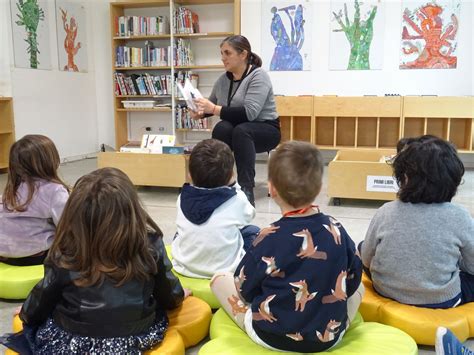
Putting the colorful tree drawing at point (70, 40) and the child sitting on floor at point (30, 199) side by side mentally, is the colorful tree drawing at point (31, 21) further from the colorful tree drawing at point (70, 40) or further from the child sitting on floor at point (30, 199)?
the child sitting on floor at point (30, 199)

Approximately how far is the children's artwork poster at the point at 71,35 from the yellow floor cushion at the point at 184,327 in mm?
4795

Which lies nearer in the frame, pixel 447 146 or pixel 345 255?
pixel 345 255

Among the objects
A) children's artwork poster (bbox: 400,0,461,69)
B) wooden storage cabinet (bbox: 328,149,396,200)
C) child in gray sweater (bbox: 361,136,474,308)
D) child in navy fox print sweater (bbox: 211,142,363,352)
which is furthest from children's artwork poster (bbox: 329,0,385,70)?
child in navy fox print sweater (bbox: 211,142,363,352)

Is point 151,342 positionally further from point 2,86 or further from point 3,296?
point 2,86

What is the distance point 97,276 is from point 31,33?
4.67m

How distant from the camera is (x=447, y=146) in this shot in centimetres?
142

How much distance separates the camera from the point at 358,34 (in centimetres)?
521

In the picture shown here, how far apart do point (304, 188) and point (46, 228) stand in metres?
1.16

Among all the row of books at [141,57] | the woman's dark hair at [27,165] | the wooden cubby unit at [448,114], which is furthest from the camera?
the row of books at [141,57]

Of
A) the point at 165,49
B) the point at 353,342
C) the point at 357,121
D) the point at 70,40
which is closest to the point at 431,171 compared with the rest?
the point at 353,342

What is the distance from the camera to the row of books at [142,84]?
5766 millimetres

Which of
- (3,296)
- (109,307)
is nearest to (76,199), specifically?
(109,307)

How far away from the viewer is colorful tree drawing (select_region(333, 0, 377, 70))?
5180 mm

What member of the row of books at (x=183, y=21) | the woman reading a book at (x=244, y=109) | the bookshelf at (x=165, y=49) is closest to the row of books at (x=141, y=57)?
the bookshelf at (x=165, y=49)
